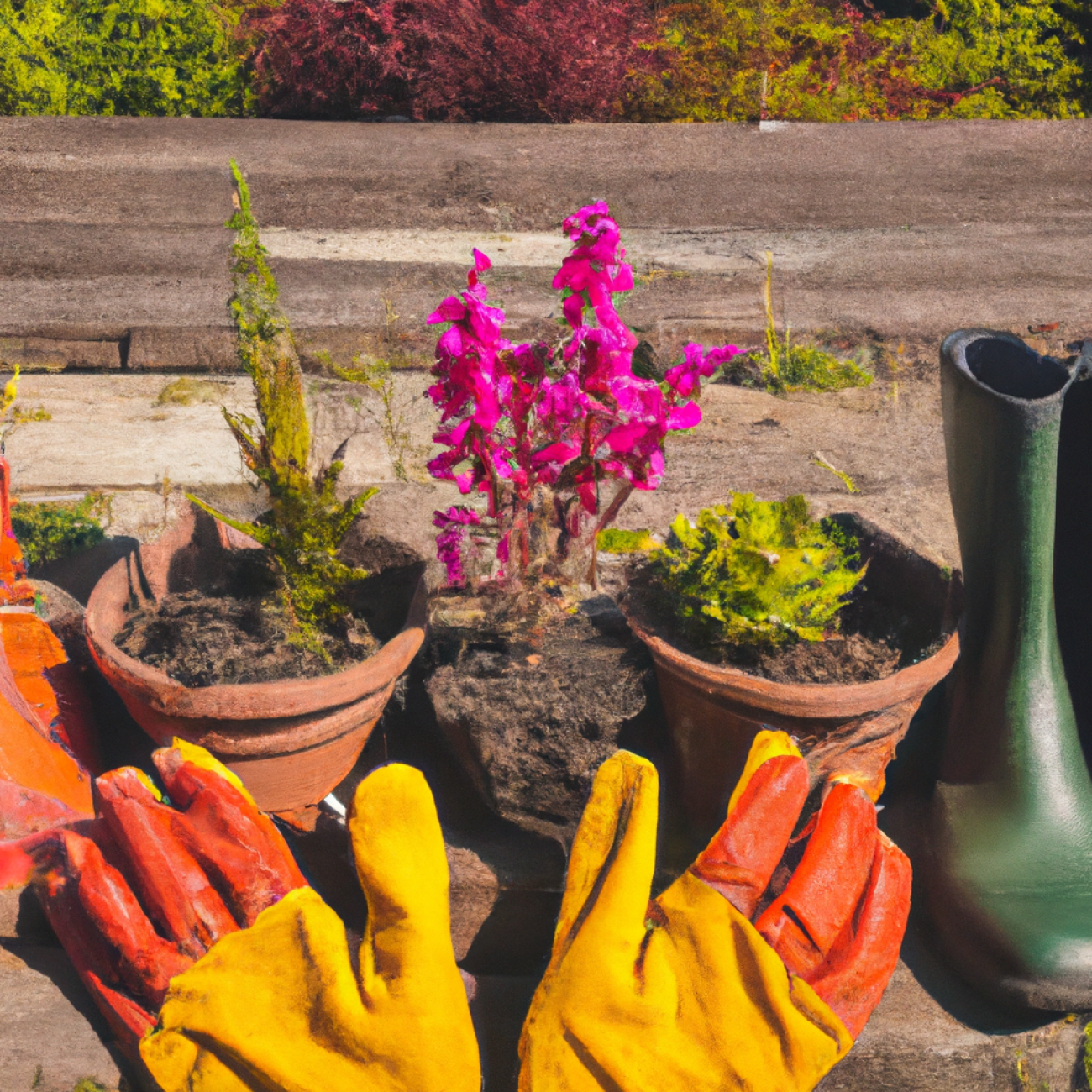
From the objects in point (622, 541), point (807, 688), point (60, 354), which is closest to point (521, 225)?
point (60, 354)

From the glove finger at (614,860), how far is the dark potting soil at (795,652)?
260 mm

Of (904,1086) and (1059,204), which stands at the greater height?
(1059,204)

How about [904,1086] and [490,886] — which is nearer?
[904,1086]

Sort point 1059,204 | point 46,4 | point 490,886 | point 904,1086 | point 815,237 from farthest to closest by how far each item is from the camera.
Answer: point 46,4
point 1059,204
point 815,237
point 490,886
point 904,1086

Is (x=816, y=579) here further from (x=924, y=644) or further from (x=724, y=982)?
(x=724, y=982)

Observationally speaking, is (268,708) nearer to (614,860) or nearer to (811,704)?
(614,860)

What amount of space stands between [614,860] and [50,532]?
1.66 meters

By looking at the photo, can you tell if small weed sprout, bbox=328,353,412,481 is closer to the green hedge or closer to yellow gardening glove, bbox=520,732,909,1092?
yellow gardening glove, bbox=520,732,909,1092

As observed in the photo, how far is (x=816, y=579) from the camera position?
163cm

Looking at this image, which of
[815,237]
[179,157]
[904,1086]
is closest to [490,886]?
[904,1086]

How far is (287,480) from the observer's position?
5.47 feet

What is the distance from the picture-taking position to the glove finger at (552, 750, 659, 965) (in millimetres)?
1342

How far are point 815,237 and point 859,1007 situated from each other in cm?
414

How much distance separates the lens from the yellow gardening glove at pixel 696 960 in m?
1.26
